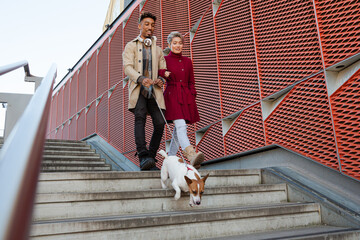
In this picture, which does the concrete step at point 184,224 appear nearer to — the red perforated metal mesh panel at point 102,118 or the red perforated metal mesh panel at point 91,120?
the red perforated metal mesh panel at point 102,118

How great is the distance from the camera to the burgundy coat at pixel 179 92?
12.7ft

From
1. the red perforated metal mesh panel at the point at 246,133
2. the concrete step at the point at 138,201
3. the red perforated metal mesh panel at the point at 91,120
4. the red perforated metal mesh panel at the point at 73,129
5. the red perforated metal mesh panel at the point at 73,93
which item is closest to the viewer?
the concrete step at the point at 138,201

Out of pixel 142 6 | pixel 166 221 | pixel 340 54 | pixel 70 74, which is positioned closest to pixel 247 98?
pixel 340 54

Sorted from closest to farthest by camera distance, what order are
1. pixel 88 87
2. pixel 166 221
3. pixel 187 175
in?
pixel 166 221 → pixel 187 175 → pixel 88 87

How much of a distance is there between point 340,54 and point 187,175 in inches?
79.5

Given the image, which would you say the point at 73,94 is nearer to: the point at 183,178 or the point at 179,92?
the point at 179,92

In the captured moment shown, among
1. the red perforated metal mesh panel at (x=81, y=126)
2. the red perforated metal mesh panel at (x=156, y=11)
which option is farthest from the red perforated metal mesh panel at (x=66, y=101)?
the red perforated metal mesh panel at (x=156, y=11)

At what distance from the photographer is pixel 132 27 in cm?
871

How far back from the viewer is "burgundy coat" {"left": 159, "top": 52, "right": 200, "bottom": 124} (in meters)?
3.88

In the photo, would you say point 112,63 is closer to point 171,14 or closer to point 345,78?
point 171,14

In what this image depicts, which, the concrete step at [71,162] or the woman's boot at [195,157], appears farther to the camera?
the concrete step at [71,162]

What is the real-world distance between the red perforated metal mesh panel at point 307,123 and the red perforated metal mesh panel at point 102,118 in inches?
255

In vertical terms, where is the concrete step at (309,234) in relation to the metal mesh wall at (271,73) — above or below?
below

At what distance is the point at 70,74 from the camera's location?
14.1 meters
